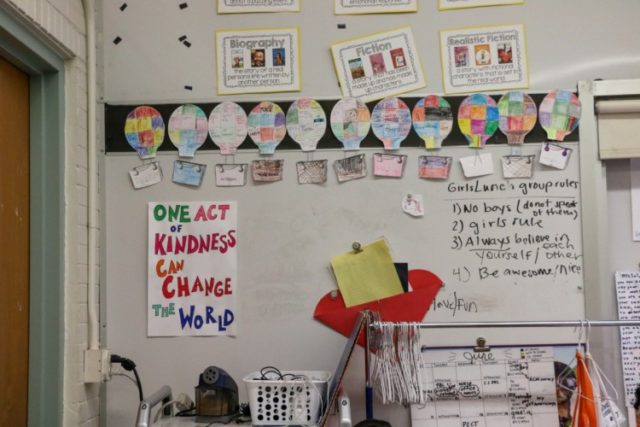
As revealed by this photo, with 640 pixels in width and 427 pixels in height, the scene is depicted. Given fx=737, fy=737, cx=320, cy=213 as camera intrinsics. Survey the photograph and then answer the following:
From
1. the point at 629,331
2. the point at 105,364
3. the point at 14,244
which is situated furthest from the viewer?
the point at 629,331

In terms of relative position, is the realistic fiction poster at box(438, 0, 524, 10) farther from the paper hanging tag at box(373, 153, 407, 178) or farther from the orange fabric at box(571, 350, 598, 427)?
the orange fabric at box(571, 350, 598, 427)

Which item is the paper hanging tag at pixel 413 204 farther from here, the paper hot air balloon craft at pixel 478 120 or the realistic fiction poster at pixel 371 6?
the realistic fiction poster at pixel 371 6

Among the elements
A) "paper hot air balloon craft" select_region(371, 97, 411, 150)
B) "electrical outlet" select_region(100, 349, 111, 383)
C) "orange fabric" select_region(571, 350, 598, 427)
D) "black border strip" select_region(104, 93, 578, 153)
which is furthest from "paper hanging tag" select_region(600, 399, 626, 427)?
"electrical outlet" select_region(100, 349, 111, 383)

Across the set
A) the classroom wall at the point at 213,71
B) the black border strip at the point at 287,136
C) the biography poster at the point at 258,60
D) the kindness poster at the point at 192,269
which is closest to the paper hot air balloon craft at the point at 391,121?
the black border strip at the point at 287,136

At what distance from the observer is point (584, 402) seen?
2186 mm

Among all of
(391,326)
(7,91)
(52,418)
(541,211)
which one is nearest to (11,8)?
(7,91)

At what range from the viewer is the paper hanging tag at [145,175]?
2.54 meters

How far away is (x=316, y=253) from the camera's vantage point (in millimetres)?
2518

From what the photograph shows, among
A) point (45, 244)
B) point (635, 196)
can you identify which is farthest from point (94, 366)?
point (635, 196)

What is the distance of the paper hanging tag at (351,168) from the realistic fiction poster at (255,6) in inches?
21.9

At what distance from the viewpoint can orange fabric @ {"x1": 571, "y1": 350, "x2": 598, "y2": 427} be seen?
7.14 ft

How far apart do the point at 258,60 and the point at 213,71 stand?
162 millimetres

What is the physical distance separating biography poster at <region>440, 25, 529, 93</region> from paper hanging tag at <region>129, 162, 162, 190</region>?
1.03 metres

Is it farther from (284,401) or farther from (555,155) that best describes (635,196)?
(284,401)
